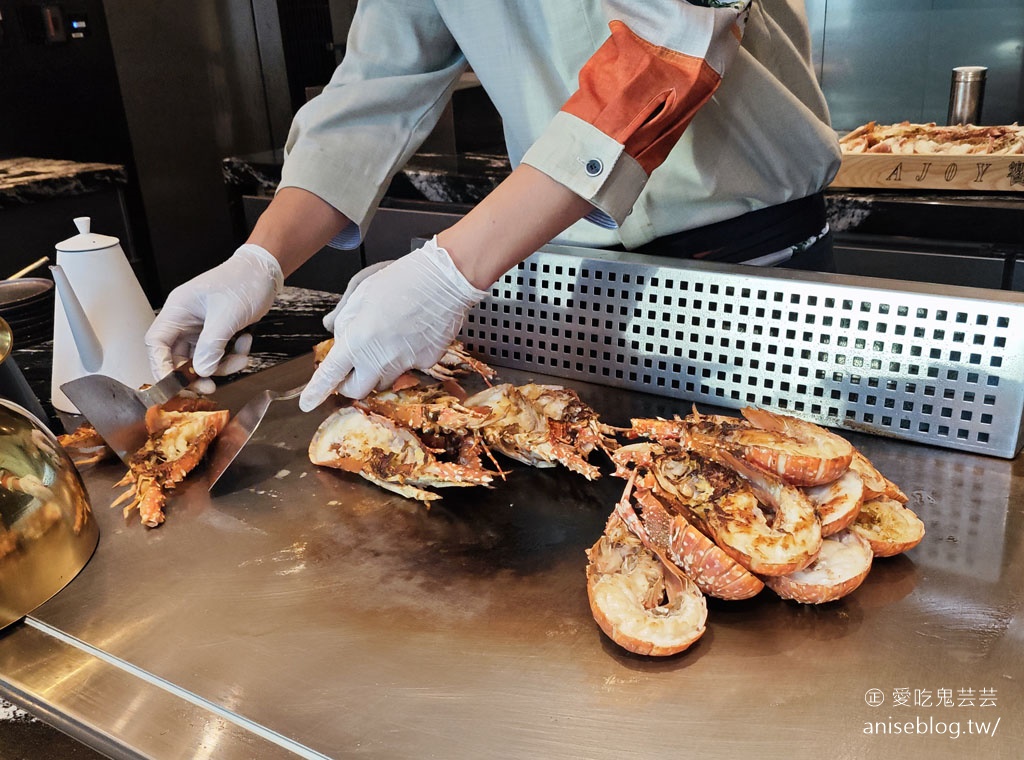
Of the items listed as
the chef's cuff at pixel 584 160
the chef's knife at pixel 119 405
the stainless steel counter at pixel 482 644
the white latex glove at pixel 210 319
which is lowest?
the stainless steel counter at pixel 482 644

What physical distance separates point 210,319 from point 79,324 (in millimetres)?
207

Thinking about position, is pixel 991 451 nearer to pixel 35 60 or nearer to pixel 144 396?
pixel 144 396

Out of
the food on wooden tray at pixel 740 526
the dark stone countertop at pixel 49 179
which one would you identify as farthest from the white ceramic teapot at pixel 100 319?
the dark stone countertop at pixel 49 179

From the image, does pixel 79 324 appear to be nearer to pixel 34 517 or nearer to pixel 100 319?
pixel 100 319

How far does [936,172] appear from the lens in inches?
101

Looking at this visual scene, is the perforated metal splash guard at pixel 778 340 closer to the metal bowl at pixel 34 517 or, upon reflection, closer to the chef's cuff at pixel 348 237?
the chef's cuff at pixel 348 237

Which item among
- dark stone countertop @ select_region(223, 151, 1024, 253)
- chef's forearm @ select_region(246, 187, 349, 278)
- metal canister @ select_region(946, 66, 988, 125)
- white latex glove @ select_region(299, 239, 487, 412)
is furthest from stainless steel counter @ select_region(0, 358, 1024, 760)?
metal canister @ select_region(946, 66, 988, 125)

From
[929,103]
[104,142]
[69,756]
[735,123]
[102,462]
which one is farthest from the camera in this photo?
[104,142]

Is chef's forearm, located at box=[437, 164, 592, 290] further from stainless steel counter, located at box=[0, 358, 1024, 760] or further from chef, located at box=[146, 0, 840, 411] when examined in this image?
stainless steel counter, located at box=[0, 358, 1024, 760]

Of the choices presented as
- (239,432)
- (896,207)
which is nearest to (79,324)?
(239,432)

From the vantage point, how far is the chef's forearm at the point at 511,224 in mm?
1216

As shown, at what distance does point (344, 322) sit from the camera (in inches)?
50.7

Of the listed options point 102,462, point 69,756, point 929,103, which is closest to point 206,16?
point 929,103

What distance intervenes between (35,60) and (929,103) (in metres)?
4.55
